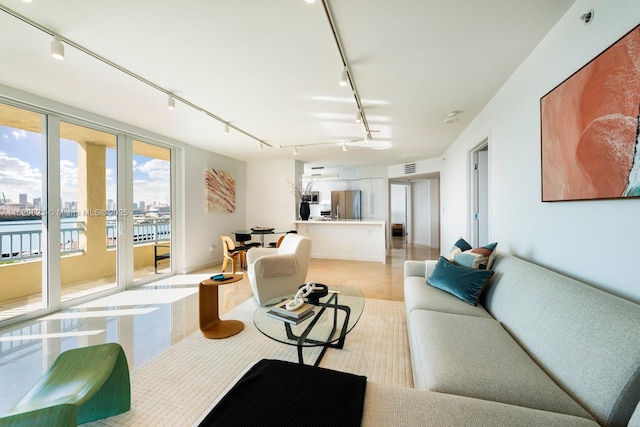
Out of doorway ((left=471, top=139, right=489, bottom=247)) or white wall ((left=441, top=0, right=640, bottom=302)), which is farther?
doorway ((left=471, top=139, right=489, bottom=247))

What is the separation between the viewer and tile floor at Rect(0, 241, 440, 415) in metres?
2.01

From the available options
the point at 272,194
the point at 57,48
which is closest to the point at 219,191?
the point at 272,194

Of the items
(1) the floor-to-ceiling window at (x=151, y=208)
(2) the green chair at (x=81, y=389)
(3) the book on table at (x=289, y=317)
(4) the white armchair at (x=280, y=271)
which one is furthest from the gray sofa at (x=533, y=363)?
(1) the floor-to-ceiling window at (x=151, y=208)

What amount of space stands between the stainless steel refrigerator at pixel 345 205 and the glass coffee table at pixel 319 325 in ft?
19.0

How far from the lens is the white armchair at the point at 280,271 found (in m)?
2.96

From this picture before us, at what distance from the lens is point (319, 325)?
200 cm

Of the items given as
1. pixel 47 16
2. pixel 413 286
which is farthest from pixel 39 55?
pixel 413 286

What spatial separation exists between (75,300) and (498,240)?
17.9 feet

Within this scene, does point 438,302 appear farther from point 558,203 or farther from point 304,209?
point 304,209

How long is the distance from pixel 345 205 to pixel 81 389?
730cm

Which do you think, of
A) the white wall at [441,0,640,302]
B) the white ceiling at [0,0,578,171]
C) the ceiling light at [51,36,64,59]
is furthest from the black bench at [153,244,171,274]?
the white wall at [441,0,640,302]

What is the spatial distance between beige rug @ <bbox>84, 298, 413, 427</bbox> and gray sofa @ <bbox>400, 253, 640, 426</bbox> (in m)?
0.60

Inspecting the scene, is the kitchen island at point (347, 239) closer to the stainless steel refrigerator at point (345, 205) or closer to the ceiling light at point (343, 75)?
the stainless steel refrigerator at point (345, 205)

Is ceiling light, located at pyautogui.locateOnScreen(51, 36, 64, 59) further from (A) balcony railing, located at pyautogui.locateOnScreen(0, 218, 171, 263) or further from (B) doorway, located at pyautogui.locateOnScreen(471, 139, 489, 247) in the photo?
(B) doorway, located at pyautogui.locateOnScreen(471, 139, 489, 247)
